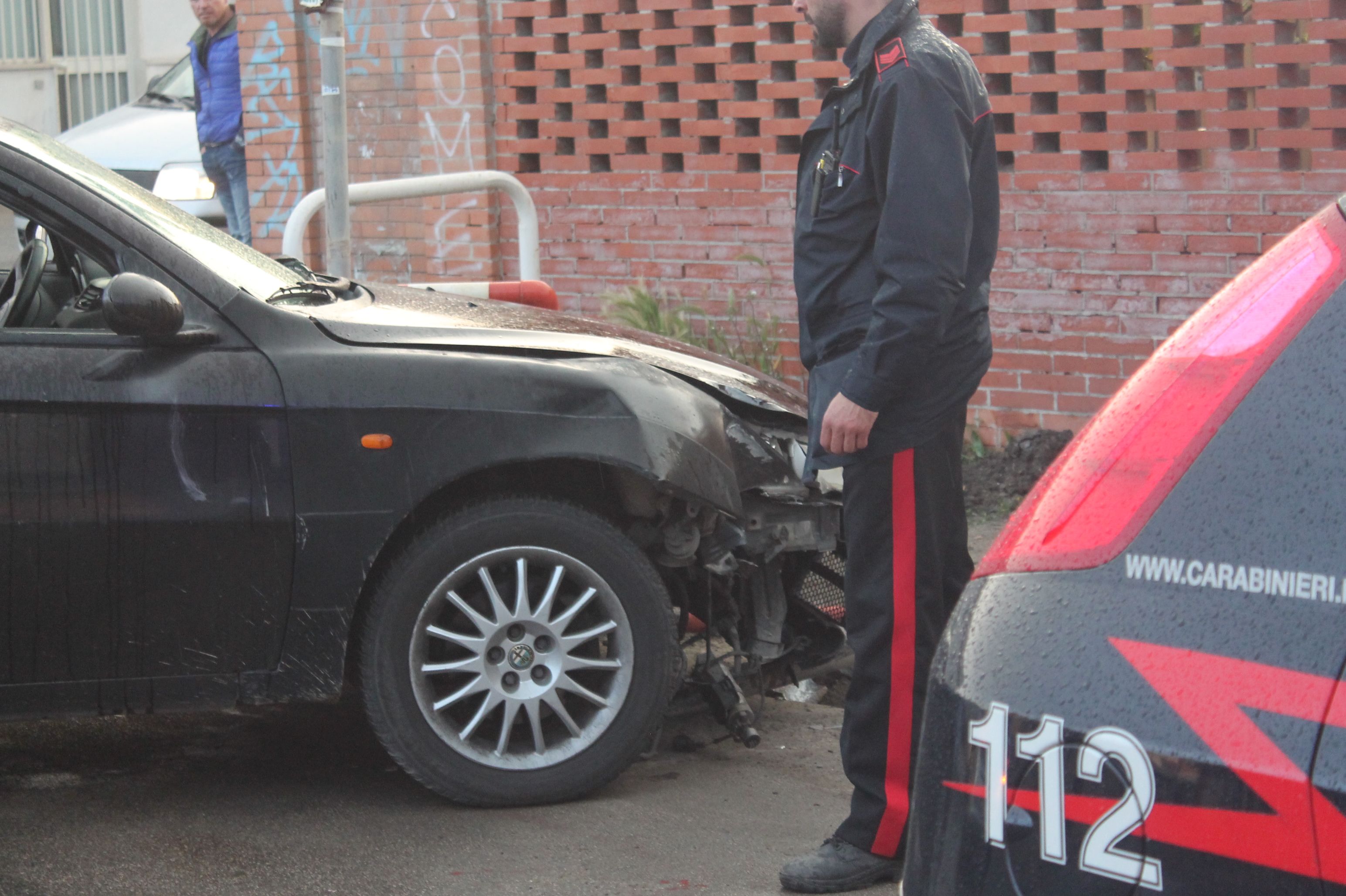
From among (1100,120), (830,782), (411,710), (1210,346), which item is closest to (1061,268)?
(1100,120)

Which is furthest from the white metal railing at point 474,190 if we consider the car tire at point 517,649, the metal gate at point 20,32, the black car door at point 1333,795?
the metal gate at point 20,32

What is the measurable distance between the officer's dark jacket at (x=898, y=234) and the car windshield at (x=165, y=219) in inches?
57.3

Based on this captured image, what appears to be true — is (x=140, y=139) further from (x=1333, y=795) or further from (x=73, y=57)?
(x=1333, y=795)

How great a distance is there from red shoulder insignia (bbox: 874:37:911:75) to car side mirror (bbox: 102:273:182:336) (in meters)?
1.69

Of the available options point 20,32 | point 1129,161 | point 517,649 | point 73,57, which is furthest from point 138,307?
point 20,32

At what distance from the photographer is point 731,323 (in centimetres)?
780

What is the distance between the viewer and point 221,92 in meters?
9.42

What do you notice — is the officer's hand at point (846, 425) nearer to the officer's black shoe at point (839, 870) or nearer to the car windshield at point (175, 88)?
the officer's black shoe at point (839, 870)

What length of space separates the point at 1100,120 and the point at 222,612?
459 cm

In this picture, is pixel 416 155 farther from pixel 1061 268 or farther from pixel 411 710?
pixel 411 710

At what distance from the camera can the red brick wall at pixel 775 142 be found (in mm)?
6352

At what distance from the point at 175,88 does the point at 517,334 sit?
8.33 metres

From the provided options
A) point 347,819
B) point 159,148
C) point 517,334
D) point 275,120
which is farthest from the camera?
point 159,148

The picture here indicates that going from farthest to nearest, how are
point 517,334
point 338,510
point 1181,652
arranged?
1. point 517,334
2. point 338,510
3. point 1181,652
